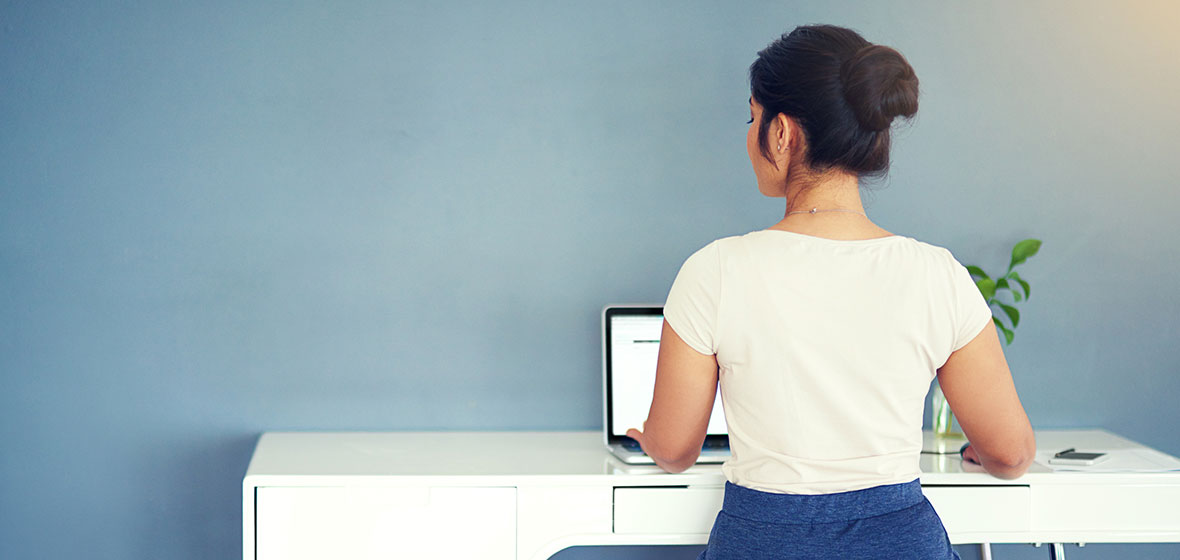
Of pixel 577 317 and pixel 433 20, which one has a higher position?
pixel 433 20

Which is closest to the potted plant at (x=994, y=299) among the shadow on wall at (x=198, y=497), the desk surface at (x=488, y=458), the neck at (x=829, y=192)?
the desk surface at (x=488, y=458)

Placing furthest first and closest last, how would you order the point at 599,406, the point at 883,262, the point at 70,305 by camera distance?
the point at 599,406 < the point at 70,305 < the point at 883,262

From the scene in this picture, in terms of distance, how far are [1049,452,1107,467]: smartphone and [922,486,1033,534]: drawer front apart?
0.14m

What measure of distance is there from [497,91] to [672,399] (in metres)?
1.03

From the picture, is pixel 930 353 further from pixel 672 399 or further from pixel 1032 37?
pixel 1032 37

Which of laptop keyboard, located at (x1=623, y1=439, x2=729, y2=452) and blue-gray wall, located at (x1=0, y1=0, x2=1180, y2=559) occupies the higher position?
blue-gray wall, located at (x1=0, y1=0, x2=1180, y2=559)

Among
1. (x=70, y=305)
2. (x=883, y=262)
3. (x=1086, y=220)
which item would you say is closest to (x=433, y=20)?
(x=70, y=305)

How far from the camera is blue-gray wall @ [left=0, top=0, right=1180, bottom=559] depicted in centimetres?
197

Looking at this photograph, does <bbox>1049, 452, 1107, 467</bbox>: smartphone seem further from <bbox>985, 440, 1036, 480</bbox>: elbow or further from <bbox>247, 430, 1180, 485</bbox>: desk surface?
<bbox>985, 440, 1036, 480</bbox>: elbow

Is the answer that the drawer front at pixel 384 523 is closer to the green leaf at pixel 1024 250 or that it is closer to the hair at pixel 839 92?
the hair at pixel 839 92

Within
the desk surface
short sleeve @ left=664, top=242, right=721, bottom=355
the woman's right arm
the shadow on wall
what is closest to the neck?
short sleeve @ left=664, top=242, right=721, bottom=355

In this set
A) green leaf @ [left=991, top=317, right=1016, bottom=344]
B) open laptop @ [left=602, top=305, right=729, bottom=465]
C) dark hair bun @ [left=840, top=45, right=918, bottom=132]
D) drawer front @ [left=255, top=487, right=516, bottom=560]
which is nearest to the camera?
dark hair bun @ [left=840, top=45, right=918, bottom=132]

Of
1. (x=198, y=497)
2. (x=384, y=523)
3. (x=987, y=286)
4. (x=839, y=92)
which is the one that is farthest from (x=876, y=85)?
(x=198, y=497)

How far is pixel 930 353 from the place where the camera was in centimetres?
118
